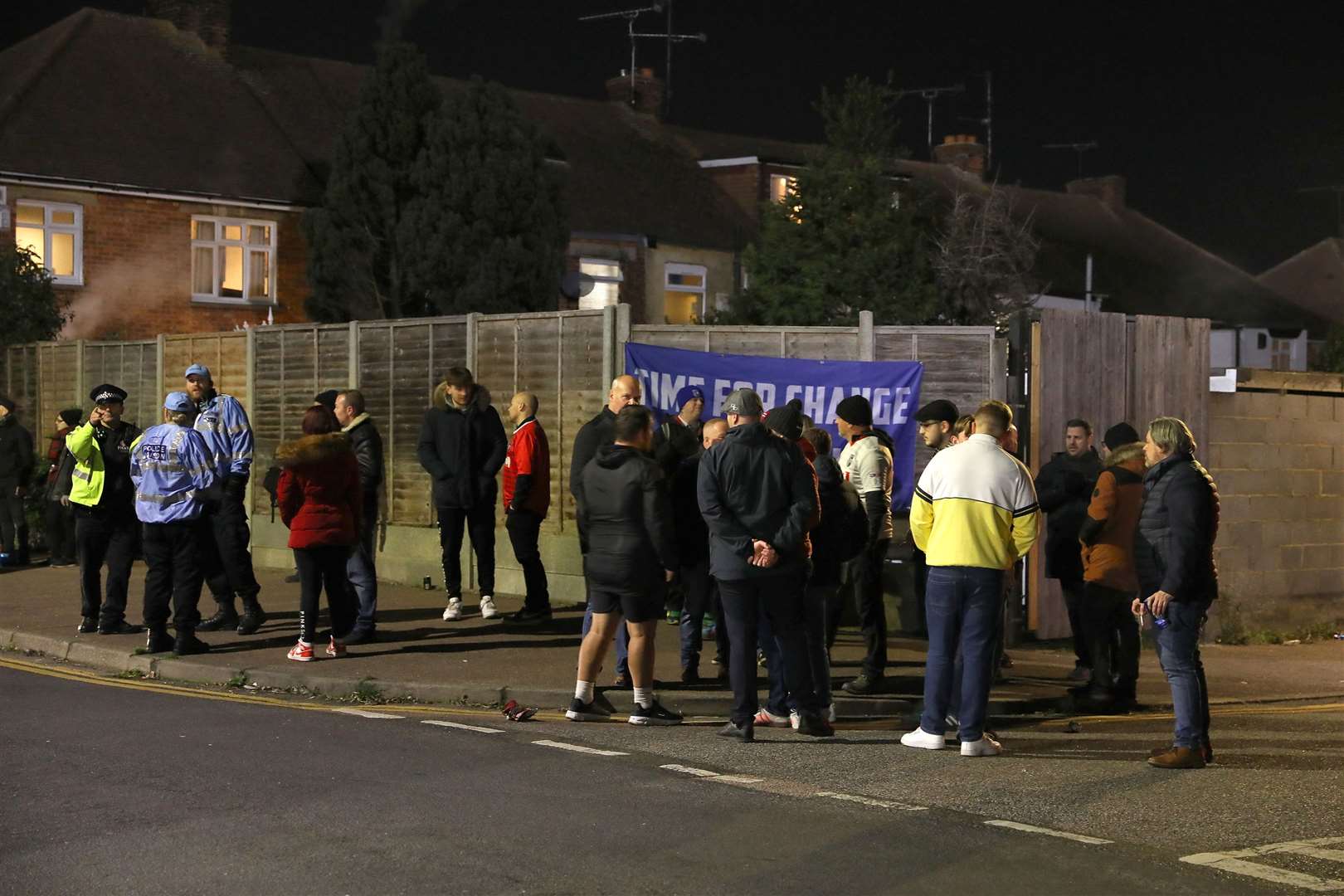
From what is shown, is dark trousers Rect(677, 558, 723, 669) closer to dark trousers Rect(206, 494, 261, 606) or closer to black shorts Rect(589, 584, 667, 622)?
black shorts Rect(589, 584, 667, 622)

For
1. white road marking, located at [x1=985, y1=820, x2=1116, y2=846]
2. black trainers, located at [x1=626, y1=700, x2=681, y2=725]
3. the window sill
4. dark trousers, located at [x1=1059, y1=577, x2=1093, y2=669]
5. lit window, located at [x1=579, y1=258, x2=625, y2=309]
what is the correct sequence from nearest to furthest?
1. white road marking, located at [x1=985, y1=820, x2=1116, y2=846]
2. black trainers, located at [x1=626, y1=700, x2=681, y2=725]
3. dark trousers, located at [x1=1059, y1=577, x2=1093, y2=669]
4. the window sill
5. lit window, located at [x1=579, y1=258, x2=625, y2=309]

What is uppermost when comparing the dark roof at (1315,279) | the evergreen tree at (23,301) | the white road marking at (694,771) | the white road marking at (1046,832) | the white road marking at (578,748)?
the dark roof at (1315,279)

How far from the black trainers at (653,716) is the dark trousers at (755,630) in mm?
667

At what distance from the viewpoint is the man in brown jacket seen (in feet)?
34.4

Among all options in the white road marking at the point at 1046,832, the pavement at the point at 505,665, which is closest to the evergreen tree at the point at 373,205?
the pavement at the point at 505,665

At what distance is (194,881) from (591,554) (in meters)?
3.95

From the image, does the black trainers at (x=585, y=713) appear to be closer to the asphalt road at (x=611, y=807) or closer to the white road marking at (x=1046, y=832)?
the asphalt road at (x=611, y=807)

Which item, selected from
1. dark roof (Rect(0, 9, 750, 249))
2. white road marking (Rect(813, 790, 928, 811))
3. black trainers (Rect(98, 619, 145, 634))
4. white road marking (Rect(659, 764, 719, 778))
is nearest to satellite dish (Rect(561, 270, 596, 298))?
dark roof (Rect(0, 9, 750, 249))

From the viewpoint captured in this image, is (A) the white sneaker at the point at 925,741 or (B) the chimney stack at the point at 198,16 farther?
(B) the chimney stack at the point at 198,16

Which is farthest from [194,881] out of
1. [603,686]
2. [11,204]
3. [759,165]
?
[759,165]

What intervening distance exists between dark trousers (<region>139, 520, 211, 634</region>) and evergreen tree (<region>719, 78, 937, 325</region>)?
20632 millimetres

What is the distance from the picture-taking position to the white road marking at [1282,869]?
6227mm

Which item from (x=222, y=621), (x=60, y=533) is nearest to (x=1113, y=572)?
(x=222, y=621)

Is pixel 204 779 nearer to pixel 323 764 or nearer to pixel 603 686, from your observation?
pixel 323 764
